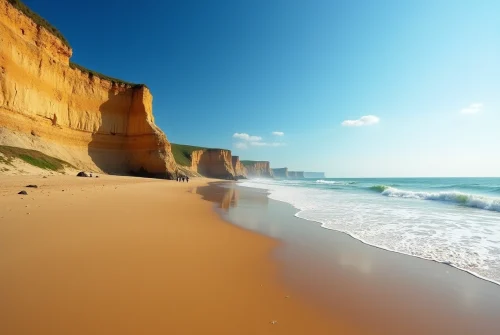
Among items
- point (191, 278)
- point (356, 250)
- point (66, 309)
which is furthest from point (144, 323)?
point (356, 250)

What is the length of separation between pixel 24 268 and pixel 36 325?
1.64 m

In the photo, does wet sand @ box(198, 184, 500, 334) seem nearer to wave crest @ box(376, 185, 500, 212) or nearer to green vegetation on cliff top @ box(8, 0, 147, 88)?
wave crest @ box(376, 185, 500, 212)

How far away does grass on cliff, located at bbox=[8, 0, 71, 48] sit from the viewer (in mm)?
24888

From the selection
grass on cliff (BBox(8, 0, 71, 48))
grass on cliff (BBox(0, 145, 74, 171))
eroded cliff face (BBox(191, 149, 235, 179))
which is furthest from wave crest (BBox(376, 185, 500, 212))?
eroded cliff face (BBox(191, 149, 235, 179))

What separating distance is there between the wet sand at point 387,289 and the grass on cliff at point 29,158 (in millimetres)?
21532

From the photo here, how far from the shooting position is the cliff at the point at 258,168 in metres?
157

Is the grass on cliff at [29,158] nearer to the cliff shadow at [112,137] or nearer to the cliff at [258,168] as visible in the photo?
the cliff shadow at [112,137]

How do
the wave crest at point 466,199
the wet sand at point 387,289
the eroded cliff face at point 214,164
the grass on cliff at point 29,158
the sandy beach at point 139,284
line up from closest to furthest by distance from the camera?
1. the sandy beach at point 139,284
2. the wet sand at point 387,289
3. the wave crest at point 466,199
4. the grass on cliff at point 29,158
5. the eroded cliff face at point 214,164

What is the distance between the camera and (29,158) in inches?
758

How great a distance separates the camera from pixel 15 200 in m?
7.73

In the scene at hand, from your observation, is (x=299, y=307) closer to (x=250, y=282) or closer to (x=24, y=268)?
(x=250, y=282)

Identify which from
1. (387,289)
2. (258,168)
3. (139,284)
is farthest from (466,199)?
(258,168)

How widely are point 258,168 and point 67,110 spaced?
13246cm

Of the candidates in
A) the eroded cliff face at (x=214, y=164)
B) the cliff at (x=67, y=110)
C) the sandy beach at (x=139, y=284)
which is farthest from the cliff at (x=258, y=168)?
the sandy beach at (x=139, y=284)
